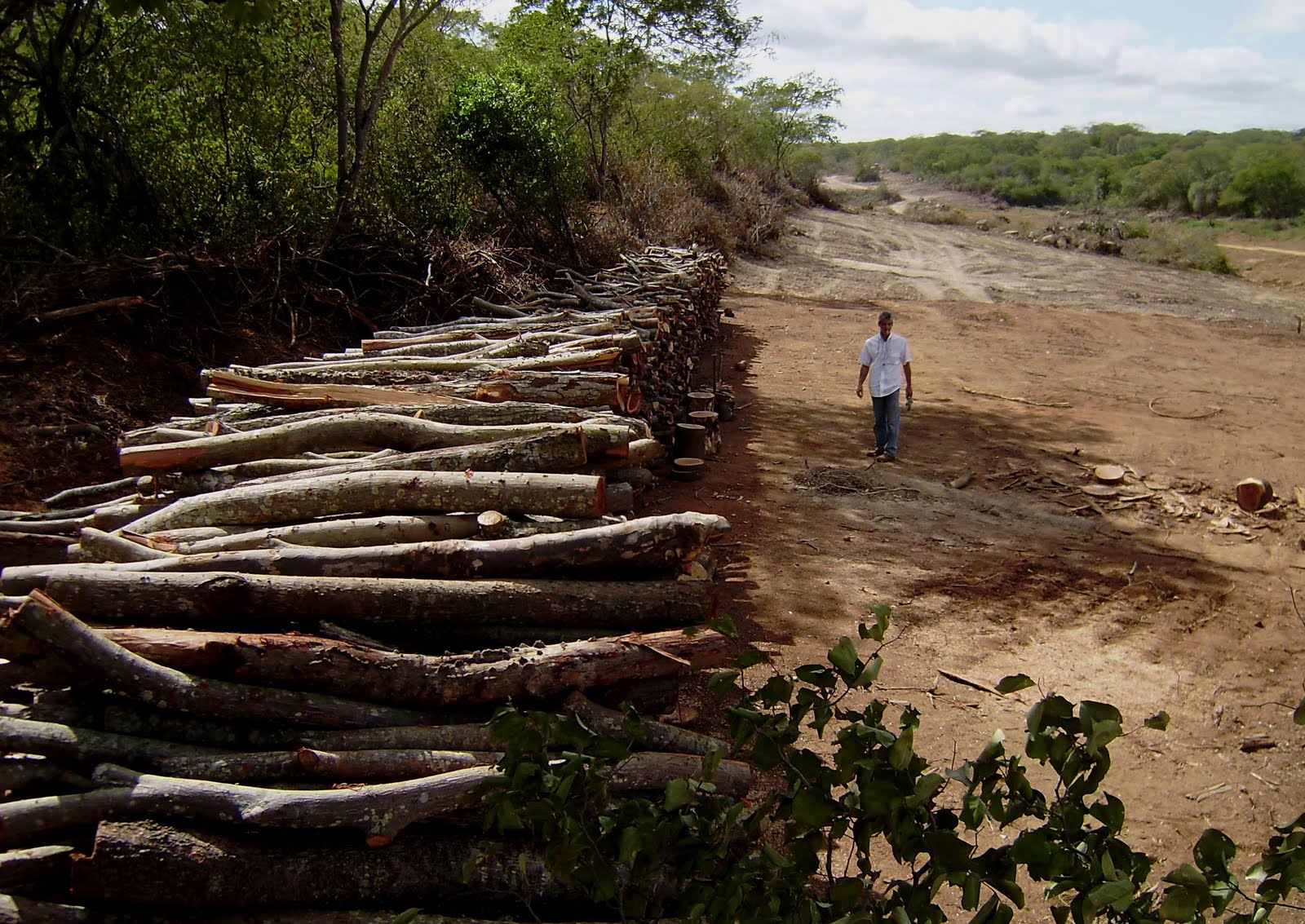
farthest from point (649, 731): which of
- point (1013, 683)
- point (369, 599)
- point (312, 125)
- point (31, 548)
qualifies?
point (312, 125)

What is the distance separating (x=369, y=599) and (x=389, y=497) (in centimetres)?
77

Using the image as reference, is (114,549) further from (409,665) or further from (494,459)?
(494,459)

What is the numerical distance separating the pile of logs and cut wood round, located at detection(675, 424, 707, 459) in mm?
4385

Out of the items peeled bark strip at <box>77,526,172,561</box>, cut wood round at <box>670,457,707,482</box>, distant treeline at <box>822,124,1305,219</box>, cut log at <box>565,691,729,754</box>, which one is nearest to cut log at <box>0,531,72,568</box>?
peeled bark strip at <box>77,526,172,561</box>

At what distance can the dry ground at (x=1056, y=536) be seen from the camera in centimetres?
518

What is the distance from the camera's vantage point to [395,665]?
3023mm

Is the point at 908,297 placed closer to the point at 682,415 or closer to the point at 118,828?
the point at 682,415

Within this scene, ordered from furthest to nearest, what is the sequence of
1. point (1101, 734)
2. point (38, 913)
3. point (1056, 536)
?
point (1056, 536), point (38, 913), point (1101, 734)

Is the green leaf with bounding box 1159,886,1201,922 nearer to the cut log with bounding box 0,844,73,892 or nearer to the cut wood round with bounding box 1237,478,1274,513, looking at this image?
the cut log with bounding box 0,844,73,892

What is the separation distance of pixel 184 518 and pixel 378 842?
200 cm

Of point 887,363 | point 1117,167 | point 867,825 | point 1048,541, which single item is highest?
point 1117,167

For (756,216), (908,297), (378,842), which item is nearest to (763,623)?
(378,842)

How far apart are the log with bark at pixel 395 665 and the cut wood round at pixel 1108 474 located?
7.51 metres

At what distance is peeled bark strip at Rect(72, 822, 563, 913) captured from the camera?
2.51 m
